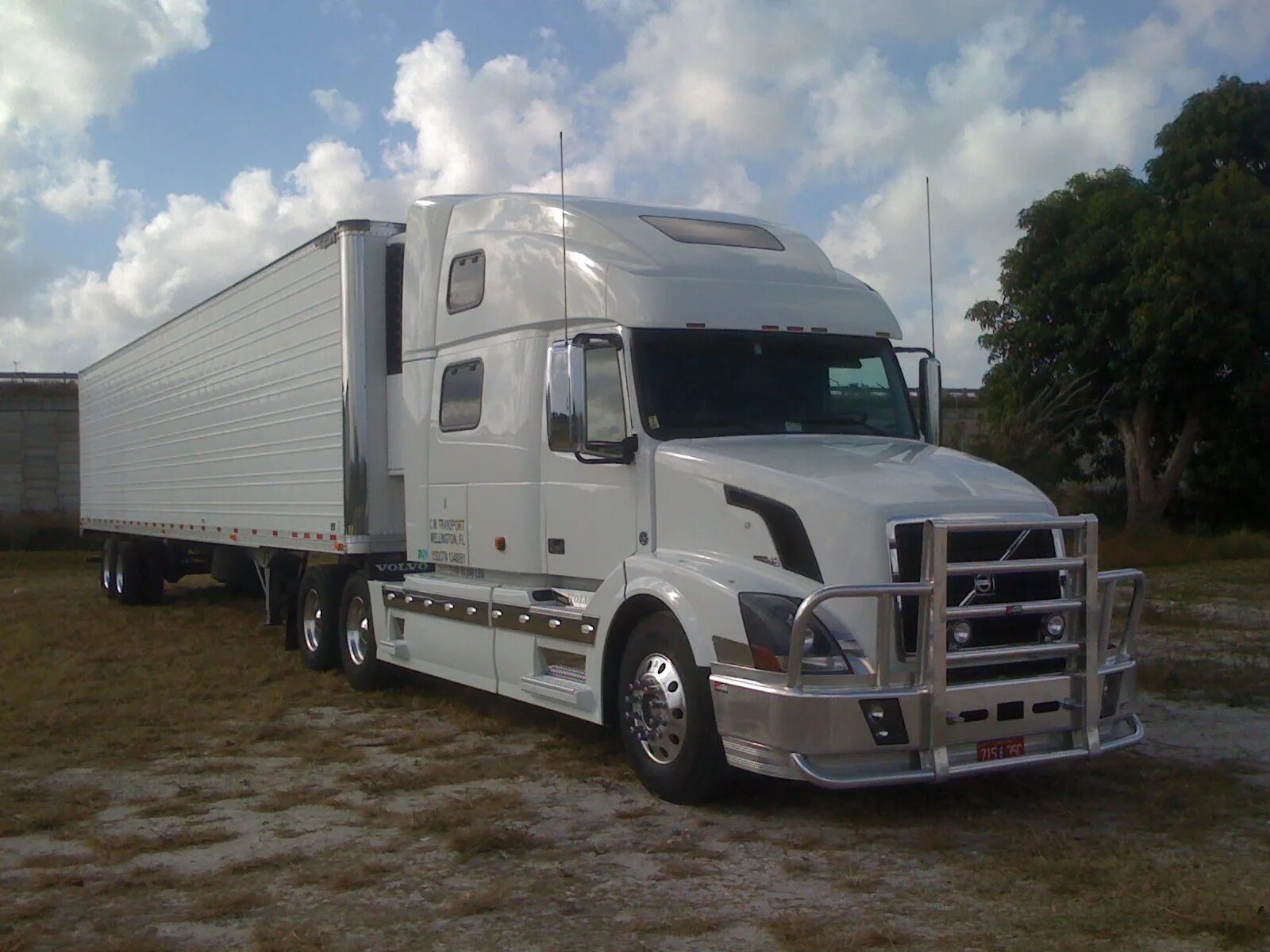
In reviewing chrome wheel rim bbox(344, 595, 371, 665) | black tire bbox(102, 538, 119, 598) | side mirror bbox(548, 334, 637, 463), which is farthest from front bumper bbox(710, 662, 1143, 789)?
black tire bbox(102, 538, 119, 598)

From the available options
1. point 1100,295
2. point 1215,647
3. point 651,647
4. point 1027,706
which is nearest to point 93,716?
point 651,647

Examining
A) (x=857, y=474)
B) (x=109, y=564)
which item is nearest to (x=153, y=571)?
(x=109, y=564)

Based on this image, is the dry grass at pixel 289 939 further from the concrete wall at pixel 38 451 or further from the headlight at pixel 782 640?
the concrete wall at pixel 38 451

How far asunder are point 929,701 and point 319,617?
7.10 meters

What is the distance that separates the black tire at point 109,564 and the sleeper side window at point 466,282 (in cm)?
1215

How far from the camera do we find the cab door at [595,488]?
7.74 metres

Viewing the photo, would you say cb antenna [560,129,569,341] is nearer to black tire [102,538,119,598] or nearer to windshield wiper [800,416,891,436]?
windshield wiper [800,416,891,436]

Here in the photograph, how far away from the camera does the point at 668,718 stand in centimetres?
700

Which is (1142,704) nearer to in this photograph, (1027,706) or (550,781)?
(1027,706)

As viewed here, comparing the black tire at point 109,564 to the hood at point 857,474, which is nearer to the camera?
the hood at point 857,474

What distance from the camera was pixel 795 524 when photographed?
675cm

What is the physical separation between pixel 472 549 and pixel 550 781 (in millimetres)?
2161

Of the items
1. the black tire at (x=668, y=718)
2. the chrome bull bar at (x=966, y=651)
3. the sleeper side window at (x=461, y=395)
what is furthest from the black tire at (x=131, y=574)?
the chrome bull bar at (x=966, y=651)

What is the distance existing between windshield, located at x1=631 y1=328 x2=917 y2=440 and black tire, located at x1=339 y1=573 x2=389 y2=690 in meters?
4.14
